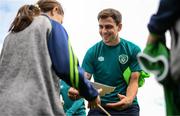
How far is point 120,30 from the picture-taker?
5402 millimetres

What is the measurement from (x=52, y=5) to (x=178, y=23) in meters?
2.22

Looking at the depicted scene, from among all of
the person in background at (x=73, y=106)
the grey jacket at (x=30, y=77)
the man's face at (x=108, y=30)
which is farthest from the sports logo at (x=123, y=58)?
the grey jacket at (x=30, y=77)

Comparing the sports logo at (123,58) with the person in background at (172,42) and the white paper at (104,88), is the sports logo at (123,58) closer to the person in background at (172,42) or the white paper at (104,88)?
the white paper at (104,88)

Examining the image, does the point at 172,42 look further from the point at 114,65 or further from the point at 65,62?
the point at 114,65

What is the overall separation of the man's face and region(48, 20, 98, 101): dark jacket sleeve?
1378 millimetres

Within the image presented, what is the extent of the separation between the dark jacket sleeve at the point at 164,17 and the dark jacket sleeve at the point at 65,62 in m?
1.53

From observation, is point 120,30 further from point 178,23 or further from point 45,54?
point 178,23

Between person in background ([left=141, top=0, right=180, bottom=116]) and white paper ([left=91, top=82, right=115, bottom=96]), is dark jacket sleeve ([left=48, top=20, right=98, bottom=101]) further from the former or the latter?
person in background ([left=141, top=0, right=180, bottom=116])

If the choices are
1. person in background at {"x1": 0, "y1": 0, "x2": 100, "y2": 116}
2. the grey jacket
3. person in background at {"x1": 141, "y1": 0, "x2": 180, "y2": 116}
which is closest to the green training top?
person in background at {"x1": 0, "y1": 0, "x2": 100, "y2": 116}

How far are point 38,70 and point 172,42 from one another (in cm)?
170

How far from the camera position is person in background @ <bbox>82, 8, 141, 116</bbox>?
16.7 ft

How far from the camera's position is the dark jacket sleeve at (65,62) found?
380 cm

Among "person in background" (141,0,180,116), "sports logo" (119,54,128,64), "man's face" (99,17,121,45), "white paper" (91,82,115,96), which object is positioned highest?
"person in background" (141,0,180,116)

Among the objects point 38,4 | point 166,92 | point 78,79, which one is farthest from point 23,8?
point 166,92
